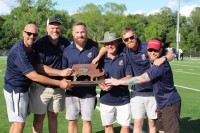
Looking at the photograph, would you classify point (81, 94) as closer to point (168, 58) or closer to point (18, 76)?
point (18, 76)

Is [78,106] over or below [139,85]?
below

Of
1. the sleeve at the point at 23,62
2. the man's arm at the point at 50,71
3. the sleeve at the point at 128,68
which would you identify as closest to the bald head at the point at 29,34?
the sleeve at the point at 23,62

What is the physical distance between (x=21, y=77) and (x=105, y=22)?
91974mm

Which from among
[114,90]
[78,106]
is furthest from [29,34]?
[114,90]

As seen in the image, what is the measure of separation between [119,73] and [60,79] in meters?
1.14

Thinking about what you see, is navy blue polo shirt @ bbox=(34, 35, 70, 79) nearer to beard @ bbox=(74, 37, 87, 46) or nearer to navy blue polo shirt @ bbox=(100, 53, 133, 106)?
beard @ bbox=(74, 37, 87, 46)

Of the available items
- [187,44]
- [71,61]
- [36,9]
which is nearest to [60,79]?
[71,61]

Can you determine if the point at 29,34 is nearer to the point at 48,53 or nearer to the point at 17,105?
the point at 48,53

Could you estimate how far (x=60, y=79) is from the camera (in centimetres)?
657

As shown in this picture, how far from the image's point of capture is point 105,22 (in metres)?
97.2

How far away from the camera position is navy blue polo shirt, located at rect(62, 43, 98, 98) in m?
6.25

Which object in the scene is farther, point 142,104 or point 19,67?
point 142,104

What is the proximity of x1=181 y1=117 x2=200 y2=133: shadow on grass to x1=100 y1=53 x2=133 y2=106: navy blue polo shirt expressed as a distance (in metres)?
2.31

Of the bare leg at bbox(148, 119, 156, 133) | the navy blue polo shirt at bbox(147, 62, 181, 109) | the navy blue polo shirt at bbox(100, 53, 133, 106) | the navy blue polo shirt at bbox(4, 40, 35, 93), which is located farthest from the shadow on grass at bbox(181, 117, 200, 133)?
the navy blue polo shirt at bbox(4, 40, 35, 93)
